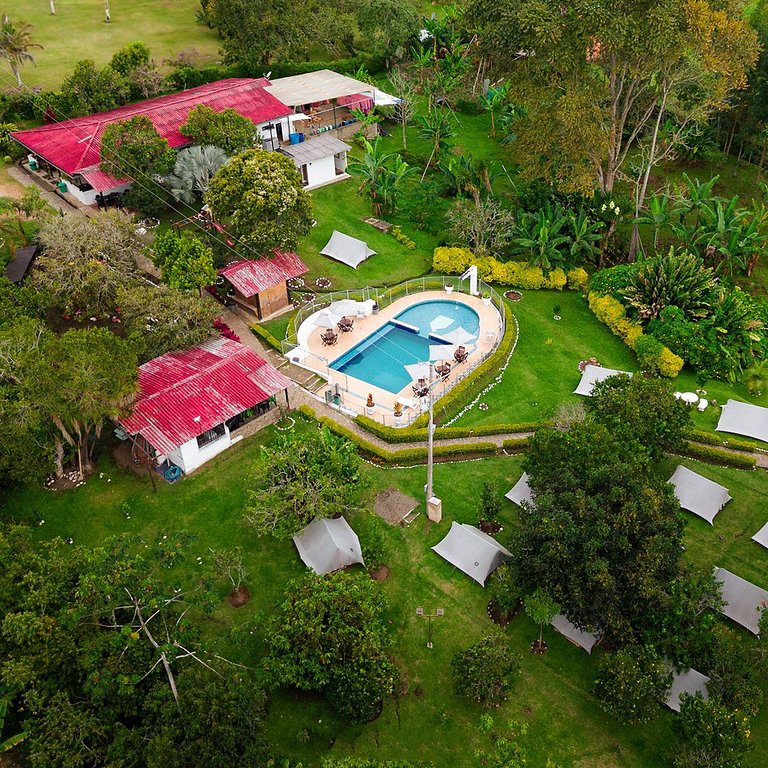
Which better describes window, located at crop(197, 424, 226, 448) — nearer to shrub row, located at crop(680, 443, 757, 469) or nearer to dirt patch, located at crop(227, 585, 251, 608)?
dirt patch, located at crop(227, 585, 251, 608)

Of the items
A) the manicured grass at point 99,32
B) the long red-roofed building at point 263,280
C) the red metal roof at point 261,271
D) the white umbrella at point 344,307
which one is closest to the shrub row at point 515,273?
the white umbrella at point 344,307

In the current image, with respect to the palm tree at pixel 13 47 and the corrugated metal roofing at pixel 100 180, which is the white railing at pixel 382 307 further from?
the palm tree at pixel 13 47

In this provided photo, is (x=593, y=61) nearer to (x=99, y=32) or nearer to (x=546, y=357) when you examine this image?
(x=546, y=357)

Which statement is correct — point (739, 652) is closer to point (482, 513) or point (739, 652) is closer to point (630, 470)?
point (630, 470)

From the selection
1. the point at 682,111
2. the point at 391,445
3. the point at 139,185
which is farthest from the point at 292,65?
the point at 391,445

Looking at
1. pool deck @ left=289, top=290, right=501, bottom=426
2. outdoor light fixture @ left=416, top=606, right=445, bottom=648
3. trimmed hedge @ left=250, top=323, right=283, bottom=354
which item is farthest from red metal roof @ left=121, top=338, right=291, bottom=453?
outdoor light fixture @ left=416, top=606, right=445, bottom=648

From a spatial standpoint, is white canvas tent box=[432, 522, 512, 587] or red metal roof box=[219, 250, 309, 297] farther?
red metal roof box=[219, 250, 309, 297]
